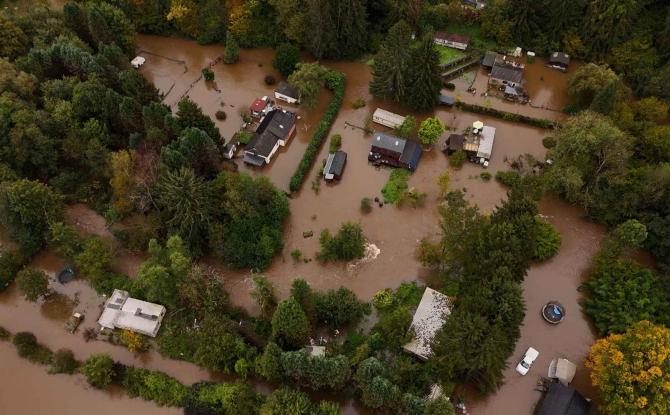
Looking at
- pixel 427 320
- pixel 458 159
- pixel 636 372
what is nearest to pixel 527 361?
pixel 636 372

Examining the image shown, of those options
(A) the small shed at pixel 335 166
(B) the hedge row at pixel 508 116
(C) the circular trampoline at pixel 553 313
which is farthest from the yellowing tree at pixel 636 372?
(A) the small shed at pixel 335 166

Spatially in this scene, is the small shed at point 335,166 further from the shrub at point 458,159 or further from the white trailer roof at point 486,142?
the white trailer roof at point 486,142

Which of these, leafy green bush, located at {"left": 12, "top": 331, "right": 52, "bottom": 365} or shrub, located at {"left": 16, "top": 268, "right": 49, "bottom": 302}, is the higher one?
shrub, located at {"left": 16, "top": 268, "right": 49, "bottom": 302}

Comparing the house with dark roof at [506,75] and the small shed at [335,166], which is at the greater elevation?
the house with dark roof at [506,75]

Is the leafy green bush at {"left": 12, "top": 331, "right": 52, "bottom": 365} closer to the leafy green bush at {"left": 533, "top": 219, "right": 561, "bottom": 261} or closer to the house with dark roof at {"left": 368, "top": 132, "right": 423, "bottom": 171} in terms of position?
the house with dark roof at {"left": 368, "top": 132, "right": 423, "bottom": 171}

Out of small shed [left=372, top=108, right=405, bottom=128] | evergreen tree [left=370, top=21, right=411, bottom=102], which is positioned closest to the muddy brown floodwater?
small shed [left=372, top=108, right=405, bottom=128]

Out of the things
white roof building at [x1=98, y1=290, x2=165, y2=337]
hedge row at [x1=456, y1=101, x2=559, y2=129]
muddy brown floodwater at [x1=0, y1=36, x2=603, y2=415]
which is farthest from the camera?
hedge row at [x1=456, y1=101, x2=559, y2=129]

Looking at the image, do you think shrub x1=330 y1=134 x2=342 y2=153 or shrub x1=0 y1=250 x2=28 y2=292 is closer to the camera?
shrub x1=0 y1=250 x2=28 y2=292
